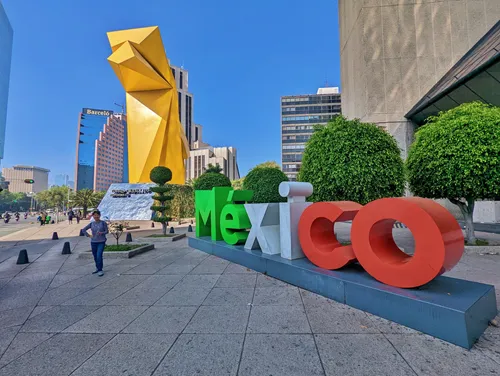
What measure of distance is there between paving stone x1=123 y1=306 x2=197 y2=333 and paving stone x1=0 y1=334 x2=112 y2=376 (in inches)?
17.4

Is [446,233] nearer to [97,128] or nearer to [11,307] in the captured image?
[11,307]

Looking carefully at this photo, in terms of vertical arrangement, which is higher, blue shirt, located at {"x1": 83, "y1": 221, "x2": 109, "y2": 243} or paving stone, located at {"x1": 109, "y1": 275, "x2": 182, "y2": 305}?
blue shirt, located at {"x1": 83, "y1": 221, "x2": 109, "y2": 243}

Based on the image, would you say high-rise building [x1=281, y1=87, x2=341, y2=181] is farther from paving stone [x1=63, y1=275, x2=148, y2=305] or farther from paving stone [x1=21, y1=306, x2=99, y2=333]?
paving stone [x1=21, y1=306, x2=99, y2=333]

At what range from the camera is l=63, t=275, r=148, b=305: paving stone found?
5035 mm

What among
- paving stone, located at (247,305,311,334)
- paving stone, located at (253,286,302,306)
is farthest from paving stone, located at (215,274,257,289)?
paving stone, located at (247,305,311,334)

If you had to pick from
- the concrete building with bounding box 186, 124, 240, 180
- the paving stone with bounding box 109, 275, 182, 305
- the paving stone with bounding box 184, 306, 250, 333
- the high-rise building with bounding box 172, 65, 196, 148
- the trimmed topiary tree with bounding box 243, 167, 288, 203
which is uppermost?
the high-rise building with bounding box 172, 65, 196, 148

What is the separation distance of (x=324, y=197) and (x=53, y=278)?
9.39m

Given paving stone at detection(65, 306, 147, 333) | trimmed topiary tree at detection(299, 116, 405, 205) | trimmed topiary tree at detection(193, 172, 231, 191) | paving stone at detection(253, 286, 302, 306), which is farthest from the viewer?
trimmed topiary tree at detection(193, 172, 231, 191)

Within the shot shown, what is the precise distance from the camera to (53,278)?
6.85 metres

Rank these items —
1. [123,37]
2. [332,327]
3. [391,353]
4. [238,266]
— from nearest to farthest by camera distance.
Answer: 1. [391,353]
2. [332,327]
3. [238,266]
4. [123,37]

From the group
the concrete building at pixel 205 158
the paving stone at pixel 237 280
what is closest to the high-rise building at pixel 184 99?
the concrete building at pixel 205 158

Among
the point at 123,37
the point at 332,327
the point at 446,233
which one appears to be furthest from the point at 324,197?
the point at 123,37

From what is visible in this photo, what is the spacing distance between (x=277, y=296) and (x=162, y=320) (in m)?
2.27

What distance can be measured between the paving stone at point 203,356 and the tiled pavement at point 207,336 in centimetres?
1
